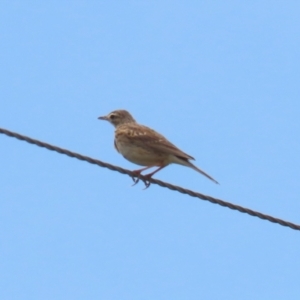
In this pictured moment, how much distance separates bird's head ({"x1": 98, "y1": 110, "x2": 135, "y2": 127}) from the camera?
1566cm

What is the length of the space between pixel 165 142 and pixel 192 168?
1069mm

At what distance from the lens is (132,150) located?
14.1 meters

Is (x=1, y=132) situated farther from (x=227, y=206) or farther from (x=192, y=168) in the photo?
(x=192, y=168)

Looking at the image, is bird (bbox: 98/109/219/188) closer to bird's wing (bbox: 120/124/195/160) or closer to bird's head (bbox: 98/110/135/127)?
bird's wing (bbox: 120/124/195/160)

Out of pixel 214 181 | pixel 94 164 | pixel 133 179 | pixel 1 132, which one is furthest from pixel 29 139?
pixel 133 179

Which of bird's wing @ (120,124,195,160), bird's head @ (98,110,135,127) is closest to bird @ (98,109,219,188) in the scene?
bird's wing @ (120,124,195,160)

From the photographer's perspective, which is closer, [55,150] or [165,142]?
[55,150]

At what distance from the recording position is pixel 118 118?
15742 mm

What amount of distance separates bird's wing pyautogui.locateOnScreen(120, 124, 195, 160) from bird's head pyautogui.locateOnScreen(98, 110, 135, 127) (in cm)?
83

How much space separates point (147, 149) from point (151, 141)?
0.17 meters

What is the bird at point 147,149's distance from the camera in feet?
44.0

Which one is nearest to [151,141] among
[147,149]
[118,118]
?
[147,149]

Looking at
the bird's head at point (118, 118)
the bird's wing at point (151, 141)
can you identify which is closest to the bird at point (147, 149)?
the bird's wing at point (151, 141)

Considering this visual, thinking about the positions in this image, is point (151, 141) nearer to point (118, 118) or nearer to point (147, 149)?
point (147, 149)
